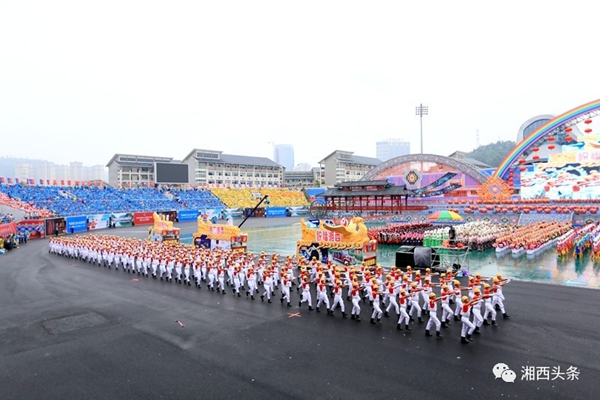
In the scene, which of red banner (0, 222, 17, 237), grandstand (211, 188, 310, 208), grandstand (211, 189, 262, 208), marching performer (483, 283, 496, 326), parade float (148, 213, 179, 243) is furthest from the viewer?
grandstand (211, 188, 310, 208)

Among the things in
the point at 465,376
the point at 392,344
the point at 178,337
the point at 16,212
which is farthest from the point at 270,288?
the point at 16,212

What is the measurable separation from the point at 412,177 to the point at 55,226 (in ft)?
128

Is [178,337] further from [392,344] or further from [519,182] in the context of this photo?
[519,182]

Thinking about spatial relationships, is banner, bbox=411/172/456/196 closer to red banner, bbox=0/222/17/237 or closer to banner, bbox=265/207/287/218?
banner, bbox=265/207/287/218

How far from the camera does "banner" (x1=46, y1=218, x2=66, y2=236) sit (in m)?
37.4

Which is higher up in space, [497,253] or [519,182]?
[519,182]

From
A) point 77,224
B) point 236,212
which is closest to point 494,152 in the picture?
point 236,212

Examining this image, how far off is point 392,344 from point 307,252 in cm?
1064

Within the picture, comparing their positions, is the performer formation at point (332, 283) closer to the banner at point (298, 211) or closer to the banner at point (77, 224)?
the banner at point (77, 224)

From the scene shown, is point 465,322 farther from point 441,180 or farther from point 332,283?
point 441,180

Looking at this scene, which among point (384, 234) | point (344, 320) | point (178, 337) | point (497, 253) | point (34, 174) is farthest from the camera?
point (34, 174)

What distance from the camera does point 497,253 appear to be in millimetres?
23141

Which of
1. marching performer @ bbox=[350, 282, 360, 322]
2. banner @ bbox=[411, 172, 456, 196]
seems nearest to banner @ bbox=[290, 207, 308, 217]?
banner @ bbox=[411, 172, 456, 196]

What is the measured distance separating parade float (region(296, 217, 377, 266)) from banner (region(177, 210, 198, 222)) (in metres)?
34.4
